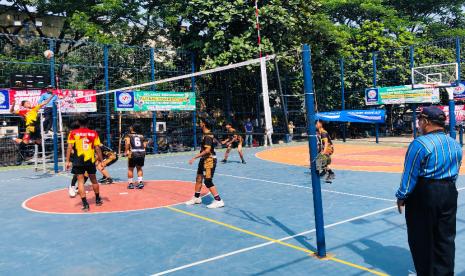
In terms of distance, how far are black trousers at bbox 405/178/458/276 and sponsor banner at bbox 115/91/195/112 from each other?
18850 millimetres

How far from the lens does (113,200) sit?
11.3m

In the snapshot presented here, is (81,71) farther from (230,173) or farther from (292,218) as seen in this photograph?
(292,218)

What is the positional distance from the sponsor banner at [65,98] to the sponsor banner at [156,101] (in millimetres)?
1401

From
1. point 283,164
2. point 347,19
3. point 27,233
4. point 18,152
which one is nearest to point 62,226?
point 27,233

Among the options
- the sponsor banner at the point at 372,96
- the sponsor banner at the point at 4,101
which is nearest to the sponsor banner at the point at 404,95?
the sponsor banner at the point at 372,96

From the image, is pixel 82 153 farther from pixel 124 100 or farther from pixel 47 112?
pixel 124 100

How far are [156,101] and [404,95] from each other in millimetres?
14887

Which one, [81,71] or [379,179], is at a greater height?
[81,71]

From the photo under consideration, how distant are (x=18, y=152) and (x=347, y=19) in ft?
109

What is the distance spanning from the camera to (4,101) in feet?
61.9

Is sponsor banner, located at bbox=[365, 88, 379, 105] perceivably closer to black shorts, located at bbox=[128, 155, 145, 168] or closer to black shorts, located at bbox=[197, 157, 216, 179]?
black shorts, located at bbox=[128, 155, 145, 168]

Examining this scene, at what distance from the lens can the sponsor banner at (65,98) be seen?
19141mm

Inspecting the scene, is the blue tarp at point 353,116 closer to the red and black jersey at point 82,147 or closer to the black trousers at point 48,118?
the black trousers at point 48,118

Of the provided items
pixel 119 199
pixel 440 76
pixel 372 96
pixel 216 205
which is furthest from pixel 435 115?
pixel 372 96
